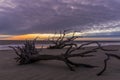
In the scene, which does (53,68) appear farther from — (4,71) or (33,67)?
(4,71)

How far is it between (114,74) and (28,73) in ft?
8.85

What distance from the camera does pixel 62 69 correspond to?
9.19 metres

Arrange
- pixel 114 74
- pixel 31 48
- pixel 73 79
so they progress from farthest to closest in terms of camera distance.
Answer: pixel 31 48 < pixel 114 74 < pixel 73 79

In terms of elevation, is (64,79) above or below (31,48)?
below

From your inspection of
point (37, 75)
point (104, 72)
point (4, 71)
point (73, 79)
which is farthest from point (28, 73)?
point (104, 72)

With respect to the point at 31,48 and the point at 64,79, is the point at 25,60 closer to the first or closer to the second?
the point at 31,48

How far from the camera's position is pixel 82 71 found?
876cm

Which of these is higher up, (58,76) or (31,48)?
(31,48)

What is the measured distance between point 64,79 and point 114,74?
1606 millimetres

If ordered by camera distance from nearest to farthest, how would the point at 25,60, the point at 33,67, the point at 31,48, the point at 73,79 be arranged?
1. the point at 73,79
2. the point at 33,67
3. the point at 25,60
4. the point at 31,48

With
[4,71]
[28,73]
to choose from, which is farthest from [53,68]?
[4,71]

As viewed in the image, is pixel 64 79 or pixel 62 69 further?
pixel 62 69

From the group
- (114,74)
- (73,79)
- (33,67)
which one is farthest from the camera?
(33,67)

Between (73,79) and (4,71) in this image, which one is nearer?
(73,79)
